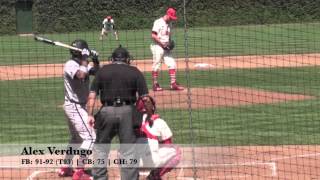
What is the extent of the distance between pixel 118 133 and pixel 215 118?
576 cm

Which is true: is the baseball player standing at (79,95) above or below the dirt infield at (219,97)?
above

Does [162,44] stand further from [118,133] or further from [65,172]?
[118,133]

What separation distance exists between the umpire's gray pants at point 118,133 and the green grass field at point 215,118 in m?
1.10

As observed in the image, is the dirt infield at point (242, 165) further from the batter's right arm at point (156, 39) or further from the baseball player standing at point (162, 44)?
the batter's right arm at point (156, 39)

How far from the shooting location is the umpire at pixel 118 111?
761 centimetres

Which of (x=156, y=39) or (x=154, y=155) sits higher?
(x=156, y=39)

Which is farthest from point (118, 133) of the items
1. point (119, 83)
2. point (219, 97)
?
point (219, 97)

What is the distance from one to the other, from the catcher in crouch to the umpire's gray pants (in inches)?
10.4

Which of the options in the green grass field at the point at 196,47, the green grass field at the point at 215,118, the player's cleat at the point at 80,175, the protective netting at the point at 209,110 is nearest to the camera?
the player's cleat at the point at 80,175

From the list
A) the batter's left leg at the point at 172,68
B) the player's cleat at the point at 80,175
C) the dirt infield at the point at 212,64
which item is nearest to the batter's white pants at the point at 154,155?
the player's cleat at the point at 80,175

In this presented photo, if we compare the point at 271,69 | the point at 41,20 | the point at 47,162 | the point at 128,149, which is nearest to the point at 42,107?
the point at 47,162

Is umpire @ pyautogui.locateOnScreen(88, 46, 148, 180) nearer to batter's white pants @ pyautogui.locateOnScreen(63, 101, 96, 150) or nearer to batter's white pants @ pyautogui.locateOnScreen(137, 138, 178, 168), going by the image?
batter's white pants @ pyautogui.locateOnScreen(137, 138, 178, 168)

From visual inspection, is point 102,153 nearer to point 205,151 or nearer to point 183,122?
point 205,151

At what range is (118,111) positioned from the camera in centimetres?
762
